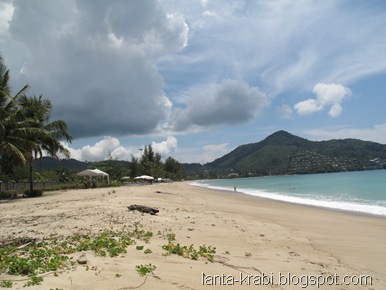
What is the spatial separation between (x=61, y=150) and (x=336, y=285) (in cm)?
2498

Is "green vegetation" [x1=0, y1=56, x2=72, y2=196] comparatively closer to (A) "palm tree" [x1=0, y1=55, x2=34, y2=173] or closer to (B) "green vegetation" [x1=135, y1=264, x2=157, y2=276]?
(A) "palm tree" [x1=0, y1=55, x2=34, y2=173]

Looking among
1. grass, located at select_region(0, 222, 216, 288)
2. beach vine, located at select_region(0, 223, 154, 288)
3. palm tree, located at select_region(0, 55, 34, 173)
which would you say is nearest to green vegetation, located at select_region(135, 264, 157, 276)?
grass, located at select_region(0, 222, 216, 288)

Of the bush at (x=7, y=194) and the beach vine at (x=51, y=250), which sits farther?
the bush at (x=7, y=194)

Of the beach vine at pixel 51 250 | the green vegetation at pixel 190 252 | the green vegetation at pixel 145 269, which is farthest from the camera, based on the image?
the green vegetation at pixel 190 252

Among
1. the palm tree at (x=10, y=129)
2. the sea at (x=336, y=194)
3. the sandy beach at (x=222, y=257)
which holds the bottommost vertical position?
the sea at (x=336, y=194)

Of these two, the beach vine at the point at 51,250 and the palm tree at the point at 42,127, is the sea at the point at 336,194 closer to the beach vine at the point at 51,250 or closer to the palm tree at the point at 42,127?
the beach vine at the point at 51,250

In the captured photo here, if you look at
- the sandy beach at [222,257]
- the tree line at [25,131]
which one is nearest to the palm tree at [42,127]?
the tree line at [25,131]

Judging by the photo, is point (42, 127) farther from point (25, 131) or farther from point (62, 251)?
point (62, 251)

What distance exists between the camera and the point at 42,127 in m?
25.1

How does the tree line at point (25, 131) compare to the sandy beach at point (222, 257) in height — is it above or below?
above

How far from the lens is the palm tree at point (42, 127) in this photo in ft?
76.9

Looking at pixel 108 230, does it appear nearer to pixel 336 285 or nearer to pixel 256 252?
pixel 256 252

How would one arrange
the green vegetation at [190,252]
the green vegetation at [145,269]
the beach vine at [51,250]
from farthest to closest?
the green vegetation at [190,252] → the green vegetation at [145,269] → the beach vine at [51,250]

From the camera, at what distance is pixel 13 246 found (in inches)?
219
